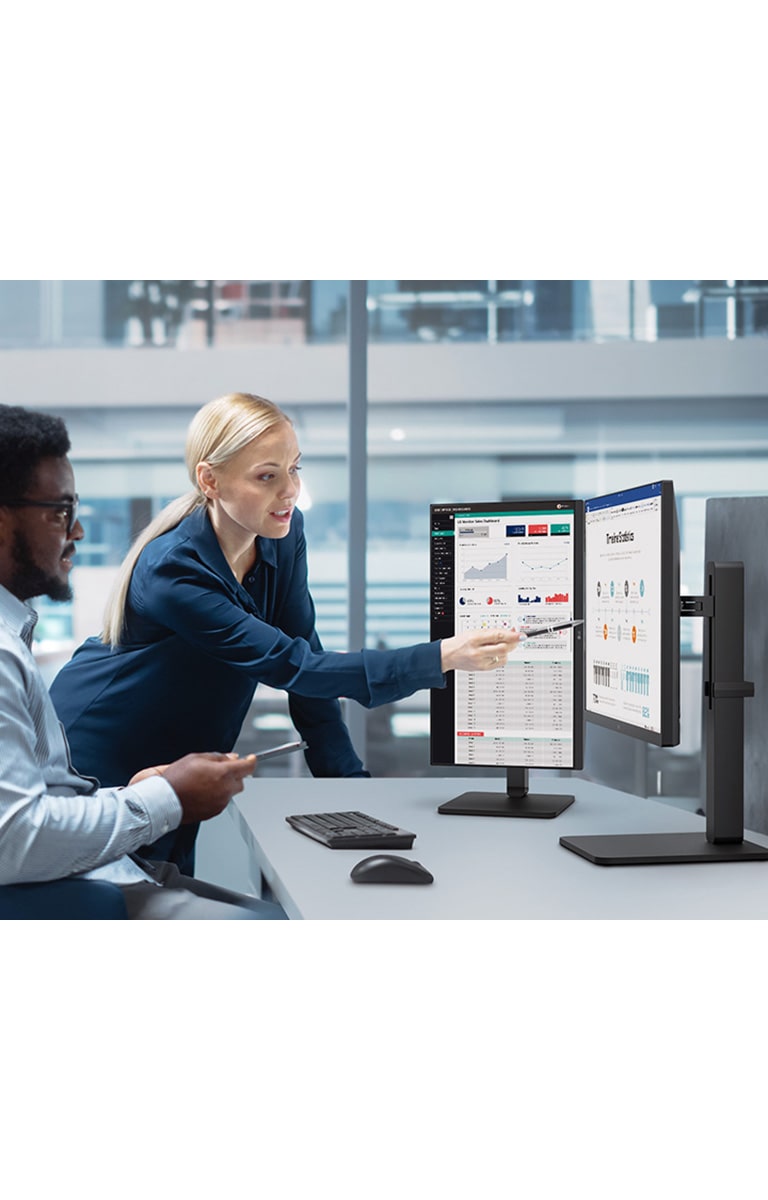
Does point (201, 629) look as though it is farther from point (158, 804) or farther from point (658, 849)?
point (658, 849)

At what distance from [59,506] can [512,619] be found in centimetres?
83

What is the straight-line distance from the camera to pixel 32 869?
4.53 feet

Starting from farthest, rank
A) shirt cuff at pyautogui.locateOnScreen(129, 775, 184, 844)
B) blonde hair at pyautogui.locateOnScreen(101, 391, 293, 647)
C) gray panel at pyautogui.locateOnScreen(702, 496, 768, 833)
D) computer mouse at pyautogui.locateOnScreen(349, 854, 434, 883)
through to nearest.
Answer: blonde hair at pyautogui.locateOnScreen(101, 391, 293, 647) → gray panel at pyautogui.locateOnScreen(702, 496, 768, 833) → shirt cuff at pyautogui.locateOnScreen(129, 775, 184, 844) → computer mouse at pyautogui.locateOnScreen(349, 854, 434, 883)

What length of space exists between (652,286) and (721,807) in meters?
3.31

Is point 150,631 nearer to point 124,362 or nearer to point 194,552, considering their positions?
point 194,552

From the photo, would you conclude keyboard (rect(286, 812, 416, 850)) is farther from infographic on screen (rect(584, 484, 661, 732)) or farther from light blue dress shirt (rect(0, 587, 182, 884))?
infographic on screen (rect(584, 484, 661, 732))

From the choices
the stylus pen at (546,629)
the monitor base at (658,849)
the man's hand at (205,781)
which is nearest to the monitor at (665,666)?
the monitor base at (658,849)

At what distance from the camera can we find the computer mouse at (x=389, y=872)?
1345 mm

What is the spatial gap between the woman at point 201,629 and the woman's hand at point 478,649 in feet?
1.01

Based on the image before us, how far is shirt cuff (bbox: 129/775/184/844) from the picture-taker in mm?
1468

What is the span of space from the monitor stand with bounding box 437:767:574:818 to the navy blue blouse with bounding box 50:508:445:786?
230 millimetres

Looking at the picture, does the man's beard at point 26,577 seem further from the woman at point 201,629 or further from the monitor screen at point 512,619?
the monitor screen at point 512,619

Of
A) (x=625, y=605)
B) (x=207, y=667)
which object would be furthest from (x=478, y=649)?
(x=207, y=667)

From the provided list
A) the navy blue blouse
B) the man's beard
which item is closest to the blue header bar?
the navy blue blouse
